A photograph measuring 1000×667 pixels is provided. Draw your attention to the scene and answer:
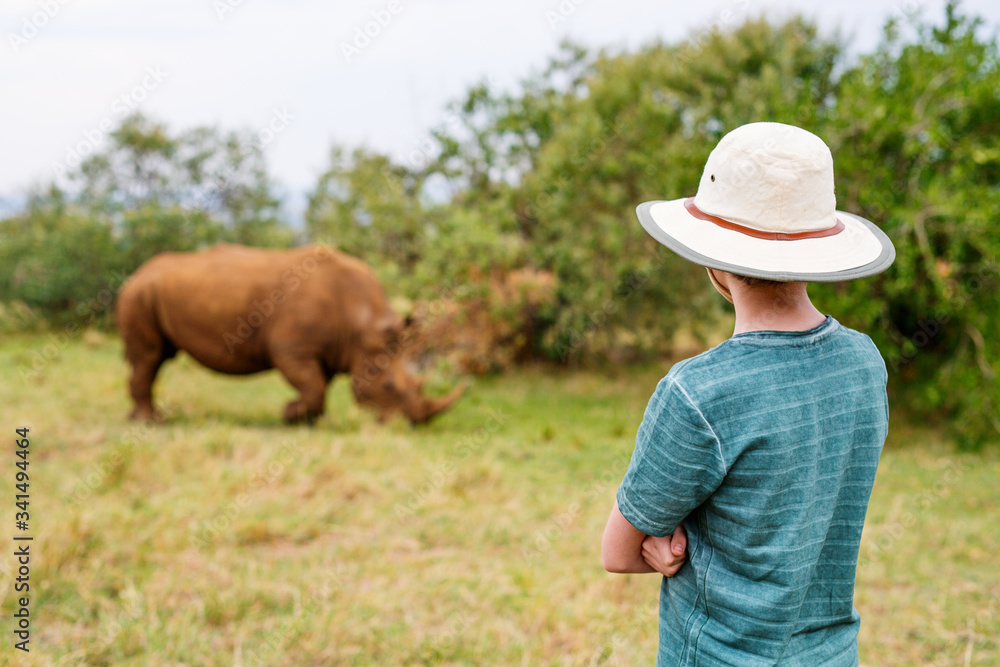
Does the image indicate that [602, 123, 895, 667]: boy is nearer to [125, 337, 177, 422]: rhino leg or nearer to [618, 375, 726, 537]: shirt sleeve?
[618, 375, 726, 537]: shirt sleeve

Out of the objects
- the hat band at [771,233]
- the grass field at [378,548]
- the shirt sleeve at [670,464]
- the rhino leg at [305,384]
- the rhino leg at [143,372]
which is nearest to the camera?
the shirt sleeve at [670,464]

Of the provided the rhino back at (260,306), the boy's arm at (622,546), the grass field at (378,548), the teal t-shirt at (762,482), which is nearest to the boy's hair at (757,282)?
the teal t-shirt at (762,482)

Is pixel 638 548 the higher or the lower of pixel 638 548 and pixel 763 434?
the lower

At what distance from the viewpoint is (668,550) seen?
159 cm

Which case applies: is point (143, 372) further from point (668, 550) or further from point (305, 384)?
point (668, 550)

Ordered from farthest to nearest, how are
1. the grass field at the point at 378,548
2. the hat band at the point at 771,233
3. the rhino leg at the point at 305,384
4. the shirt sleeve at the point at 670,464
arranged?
the rhino leg at the point at 305,384 → the grass field at the point at 378,548 → the hat band at the point at 771,233 → the shirt sleeve at the point at 670,464

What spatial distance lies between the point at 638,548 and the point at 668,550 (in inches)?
2.9

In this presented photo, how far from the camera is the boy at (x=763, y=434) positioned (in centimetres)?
146

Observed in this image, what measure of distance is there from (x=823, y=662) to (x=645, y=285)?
A: 9.15 meters

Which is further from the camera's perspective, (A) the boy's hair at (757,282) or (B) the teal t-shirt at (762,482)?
(A) the boy's hair at (757,282)

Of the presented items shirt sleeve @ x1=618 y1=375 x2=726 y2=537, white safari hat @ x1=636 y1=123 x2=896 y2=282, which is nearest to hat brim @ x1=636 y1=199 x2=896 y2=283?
white safari hat @ x1=636 y1=123 x2=896 y2=282

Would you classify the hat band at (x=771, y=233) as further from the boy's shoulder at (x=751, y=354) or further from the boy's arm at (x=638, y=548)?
the boy's arm at (x=638, y=548)

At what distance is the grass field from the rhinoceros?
394 millimetres

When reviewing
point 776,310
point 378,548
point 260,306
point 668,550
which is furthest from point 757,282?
point 260,306
